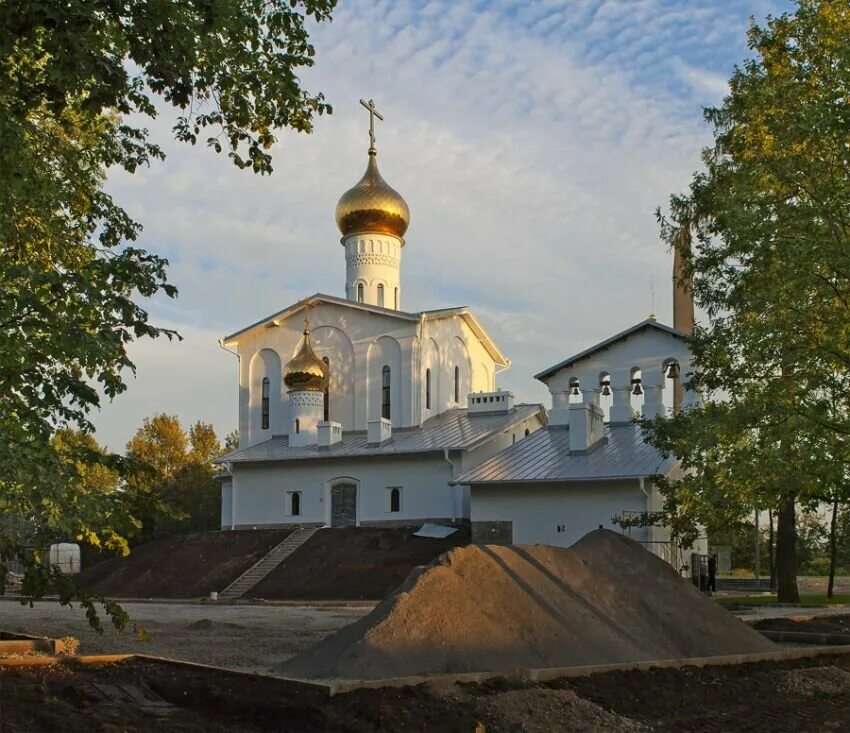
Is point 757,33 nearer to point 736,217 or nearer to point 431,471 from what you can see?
point 736,217

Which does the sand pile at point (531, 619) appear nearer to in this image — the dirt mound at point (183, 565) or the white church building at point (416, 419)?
the white church building at point (416, 419)

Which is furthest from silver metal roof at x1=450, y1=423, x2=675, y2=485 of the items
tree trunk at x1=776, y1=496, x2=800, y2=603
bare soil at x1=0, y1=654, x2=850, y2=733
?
bare soil at x1=0, y1=654, x2=850, y2=733

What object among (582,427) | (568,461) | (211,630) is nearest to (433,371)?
(582,427)

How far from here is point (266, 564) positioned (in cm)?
3312

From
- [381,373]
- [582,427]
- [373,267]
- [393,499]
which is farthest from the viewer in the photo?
[373,267]

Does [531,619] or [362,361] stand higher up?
[362,361]

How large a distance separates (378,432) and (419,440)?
1.56 meters

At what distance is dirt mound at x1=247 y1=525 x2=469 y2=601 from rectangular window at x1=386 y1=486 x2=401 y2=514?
1.63 meters

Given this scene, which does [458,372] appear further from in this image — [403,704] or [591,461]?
[403,704]

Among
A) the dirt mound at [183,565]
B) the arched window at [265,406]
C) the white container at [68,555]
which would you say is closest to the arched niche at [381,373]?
the arched window at [265,406]

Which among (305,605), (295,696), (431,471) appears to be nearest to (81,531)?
(295,696)

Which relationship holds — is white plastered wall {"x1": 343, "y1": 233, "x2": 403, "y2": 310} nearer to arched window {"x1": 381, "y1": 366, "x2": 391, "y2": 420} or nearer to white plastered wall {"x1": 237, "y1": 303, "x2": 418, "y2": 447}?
white plastered wall {"x1": 237, "y1": 303, "x2": 418, "y2": 447}

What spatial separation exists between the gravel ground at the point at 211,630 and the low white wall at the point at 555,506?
27.6 ft

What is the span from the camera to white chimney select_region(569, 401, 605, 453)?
32906mm
